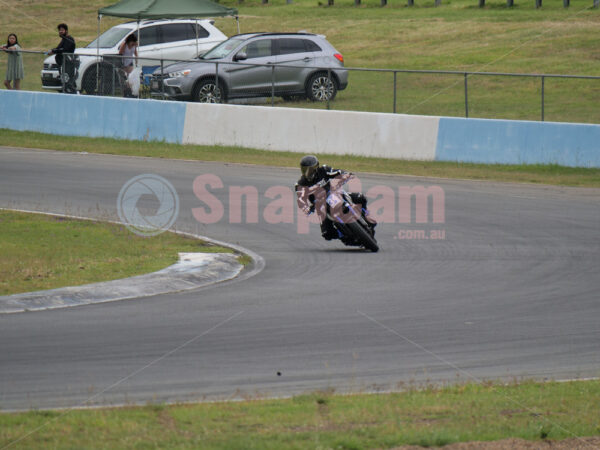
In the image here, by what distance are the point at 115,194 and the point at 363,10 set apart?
4453 centimetres

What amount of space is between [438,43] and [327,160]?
25.3 metres

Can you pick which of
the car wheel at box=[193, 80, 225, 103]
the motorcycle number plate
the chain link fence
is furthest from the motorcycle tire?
the car wheel at box=[193, 80, 225, 103]

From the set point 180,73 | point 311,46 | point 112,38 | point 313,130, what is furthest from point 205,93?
point 112,38

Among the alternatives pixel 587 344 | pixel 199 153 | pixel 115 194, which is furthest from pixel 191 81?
pixel 587 344

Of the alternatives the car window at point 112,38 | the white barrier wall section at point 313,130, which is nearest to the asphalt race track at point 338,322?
the white barrier wall section at point 313,130

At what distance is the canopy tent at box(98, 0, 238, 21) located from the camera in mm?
28219

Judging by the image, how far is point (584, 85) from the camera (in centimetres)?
2845

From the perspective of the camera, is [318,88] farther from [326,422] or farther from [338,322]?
[326,422]

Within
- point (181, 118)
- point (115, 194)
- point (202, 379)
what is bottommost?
point (202, 379)

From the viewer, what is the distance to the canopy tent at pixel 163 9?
1111 inches

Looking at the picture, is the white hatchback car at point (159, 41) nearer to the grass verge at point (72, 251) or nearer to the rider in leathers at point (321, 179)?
the grass verge at point (72, 251)

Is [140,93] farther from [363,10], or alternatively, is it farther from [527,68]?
[363,10]

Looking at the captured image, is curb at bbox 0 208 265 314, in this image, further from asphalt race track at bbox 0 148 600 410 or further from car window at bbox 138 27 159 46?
car window at bbox 138 27 159 46

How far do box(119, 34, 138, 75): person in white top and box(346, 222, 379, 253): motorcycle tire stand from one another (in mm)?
13709
